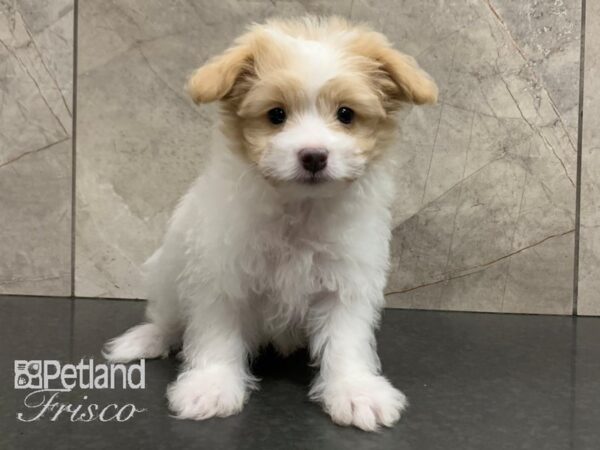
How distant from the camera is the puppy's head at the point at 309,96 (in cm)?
130

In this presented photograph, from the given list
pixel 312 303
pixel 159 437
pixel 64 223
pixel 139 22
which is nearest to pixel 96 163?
pixel 64 223

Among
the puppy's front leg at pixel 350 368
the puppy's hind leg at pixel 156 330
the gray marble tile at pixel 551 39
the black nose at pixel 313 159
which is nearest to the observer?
the black nose at pixel 313 159

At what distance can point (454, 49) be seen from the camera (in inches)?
83.3

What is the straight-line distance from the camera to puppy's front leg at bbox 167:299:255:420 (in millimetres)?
1395

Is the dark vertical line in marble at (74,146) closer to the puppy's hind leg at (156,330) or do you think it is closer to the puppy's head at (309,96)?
the puppy's hind leg at (156,330)

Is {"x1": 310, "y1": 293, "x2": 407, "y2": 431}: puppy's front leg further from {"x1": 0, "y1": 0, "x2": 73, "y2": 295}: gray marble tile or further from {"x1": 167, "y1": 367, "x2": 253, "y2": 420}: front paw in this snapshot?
{"x1": 0, "y1": 0, "x2": 73, "y2": 295}: gray marble tile

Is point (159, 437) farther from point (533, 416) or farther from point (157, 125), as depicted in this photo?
Answer: point (157, 125)

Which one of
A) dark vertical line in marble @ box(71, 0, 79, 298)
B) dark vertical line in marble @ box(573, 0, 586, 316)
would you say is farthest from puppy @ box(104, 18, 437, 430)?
dark vertical line in marble @ box(573, 0, 586, 316)

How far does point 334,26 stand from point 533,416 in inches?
39.6

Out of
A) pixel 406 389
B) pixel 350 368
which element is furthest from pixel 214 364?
pixel 406 389

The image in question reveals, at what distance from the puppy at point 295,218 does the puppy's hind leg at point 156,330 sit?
0.08 metres

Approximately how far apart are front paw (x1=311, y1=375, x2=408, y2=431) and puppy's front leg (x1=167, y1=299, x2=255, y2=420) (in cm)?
19

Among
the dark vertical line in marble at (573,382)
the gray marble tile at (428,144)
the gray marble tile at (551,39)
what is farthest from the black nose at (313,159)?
the gray marble tile at (551,39)

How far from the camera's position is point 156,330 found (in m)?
1.79
